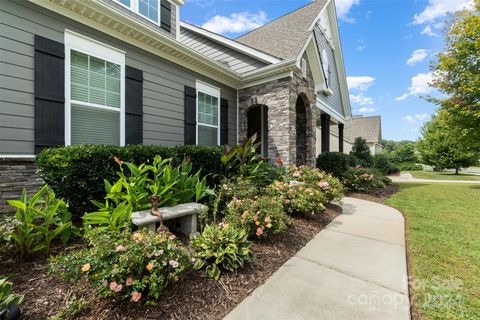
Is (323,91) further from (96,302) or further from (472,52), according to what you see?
(96,302)

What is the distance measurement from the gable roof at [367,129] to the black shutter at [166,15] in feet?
95.0

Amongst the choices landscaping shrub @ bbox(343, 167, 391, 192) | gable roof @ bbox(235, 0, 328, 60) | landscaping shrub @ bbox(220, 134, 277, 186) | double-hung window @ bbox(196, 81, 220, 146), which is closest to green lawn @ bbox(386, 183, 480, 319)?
landscaping shrub @ bbox(343, 167, 391, 192)

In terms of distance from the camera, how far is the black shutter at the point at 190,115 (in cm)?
591

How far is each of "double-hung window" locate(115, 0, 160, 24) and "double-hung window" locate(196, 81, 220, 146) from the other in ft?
7.14

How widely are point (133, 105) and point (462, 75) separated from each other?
1286 cm

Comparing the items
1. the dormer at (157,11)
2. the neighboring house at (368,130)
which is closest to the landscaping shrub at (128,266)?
the dormer at (157,11)

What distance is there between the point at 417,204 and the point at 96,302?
7563 mm

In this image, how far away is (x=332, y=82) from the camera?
38.5 feet

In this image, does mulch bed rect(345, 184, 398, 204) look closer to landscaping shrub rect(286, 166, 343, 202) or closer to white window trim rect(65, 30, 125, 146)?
landscaping shrub rect(286, 166, 343, 202)

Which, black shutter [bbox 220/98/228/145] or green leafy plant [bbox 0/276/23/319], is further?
black shutter [bbox 220/98/228/145]

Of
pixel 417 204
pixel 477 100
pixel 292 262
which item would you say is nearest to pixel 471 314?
pixel 292 262

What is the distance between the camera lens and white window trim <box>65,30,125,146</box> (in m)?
3.81

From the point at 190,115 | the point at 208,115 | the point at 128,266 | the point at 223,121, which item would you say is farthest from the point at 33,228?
the point at 223,121

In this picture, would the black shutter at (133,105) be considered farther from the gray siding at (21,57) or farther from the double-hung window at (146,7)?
the double-hung window at (146,7)
